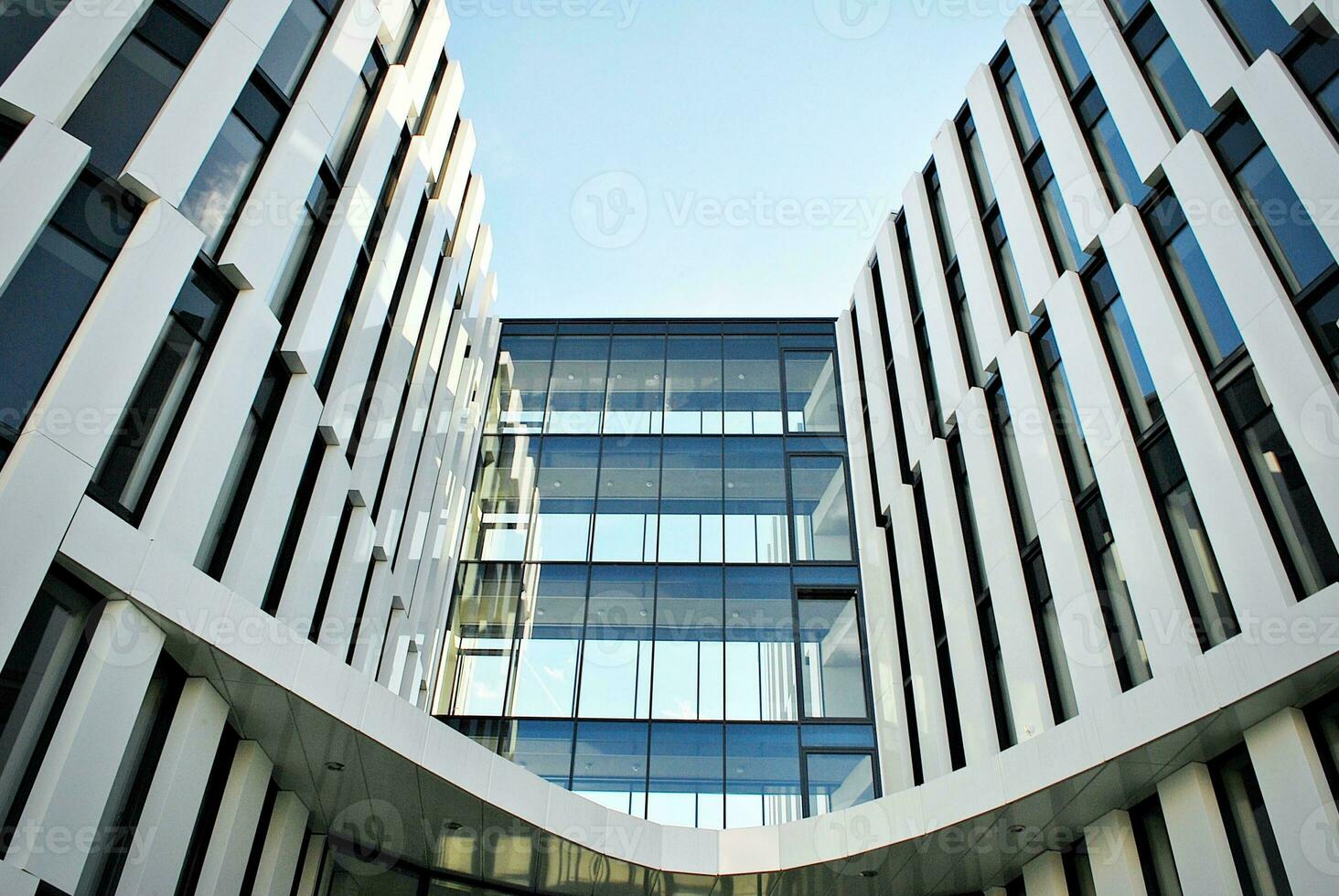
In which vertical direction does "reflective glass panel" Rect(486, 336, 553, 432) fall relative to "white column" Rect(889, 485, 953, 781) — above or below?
above

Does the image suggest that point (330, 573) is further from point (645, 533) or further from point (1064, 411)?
point (1064, 411)

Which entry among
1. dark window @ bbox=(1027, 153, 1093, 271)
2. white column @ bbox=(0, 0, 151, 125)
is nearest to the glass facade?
dark window @ bbox=(1027, 153, 1093, 271)

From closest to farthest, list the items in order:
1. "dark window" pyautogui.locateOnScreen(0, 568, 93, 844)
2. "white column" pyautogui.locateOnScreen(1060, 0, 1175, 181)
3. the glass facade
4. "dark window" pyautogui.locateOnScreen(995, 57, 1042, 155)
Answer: "dark window" pyautogui.locateOnScreen(0, 568, 93, 844), "white column" pyautogui.locateOnScreen(1060, 0, 1175, 181), "dark window" pyautogui.locateOnScreen(995, 57, 1042, 155), the glass facade

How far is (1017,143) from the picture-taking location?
21.8 meters

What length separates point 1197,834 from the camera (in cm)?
1262

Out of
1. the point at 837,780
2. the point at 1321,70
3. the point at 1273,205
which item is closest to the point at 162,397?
the point at 1273,205

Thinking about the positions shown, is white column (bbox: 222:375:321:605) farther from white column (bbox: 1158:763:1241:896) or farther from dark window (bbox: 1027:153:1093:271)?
dark window (bbox: 1027:153:1093:271)

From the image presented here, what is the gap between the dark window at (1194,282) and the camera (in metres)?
14.5

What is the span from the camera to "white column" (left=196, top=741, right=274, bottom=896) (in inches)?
485

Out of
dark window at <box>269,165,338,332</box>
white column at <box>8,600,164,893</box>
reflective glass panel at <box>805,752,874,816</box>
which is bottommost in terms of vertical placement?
white column at <box>8,600,164,893</box>

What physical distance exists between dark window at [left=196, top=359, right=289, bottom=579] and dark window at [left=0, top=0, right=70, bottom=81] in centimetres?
522

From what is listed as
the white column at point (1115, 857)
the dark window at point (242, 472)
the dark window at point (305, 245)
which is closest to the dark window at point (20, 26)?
the dark window at point (305, 245)

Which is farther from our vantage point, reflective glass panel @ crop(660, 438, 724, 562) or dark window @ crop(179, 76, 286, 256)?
reflective glass panel @ crop(660, 438, 724, 562)

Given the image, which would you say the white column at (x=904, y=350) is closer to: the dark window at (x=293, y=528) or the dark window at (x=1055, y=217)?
the dark window at (x=1055, y=217)
